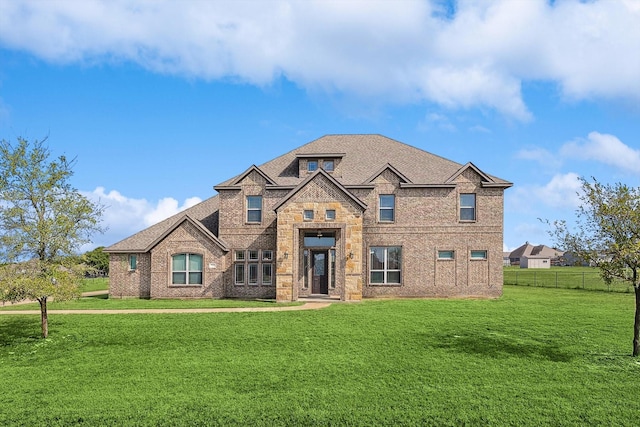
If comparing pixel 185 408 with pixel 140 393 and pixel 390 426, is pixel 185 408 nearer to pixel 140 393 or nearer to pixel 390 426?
pixel 140 393

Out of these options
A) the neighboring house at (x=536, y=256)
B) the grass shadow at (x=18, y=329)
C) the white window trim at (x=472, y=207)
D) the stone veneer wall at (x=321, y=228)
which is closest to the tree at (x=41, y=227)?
the grass shadow at (x=18, y=329)

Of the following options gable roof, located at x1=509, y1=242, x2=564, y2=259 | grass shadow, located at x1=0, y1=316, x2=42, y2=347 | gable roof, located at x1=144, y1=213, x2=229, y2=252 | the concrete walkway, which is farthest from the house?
gable roof, located at x1=509, y1=242, x2=564, y2=259

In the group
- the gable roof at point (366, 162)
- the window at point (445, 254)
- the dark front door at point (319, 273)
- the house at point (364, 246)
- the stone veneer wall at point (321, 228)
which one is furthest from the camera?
the gable roof at point (366, 162)

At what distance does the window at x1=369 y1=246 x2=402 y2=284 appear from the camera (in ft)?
89.6

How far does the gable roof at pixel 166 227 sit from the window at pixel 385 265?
10065 millimetres

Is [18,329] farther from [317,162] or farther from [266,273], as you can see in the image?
[317,162]

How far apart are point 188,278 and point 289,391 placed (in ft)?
60.2

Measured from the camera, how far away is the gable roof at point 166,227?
27.7 metres

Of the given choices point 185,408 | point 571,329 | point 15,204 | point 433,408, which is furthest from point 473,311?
point 15,204

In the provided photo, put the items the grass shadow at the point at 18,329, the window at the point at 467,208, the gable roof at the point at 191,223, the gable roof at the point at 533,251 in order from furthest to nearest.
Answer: the gable roof at the point at 533,251 < the window at the point at 467,208 < the gable roof at the point at 191,223 < the grass shadow at the point at 18,329

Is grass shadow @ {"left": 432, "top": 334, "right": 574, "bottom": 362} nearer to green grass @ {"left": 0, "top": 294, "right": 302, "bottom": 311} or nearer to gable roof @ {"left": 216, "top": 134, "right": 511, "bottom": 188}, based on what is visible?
green grass @ {"left": 0, "top": 294, "right": 302, "bottom": 311}

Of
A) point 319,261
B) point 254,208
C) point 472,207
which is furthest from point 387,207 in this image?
point 254,208

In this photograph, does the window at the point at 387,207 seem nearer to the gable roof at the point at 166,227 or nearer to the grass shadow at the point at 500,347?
the gable roof at the point at 166,227

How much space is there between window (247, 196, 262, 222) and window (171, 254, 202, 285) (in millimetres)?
3830
